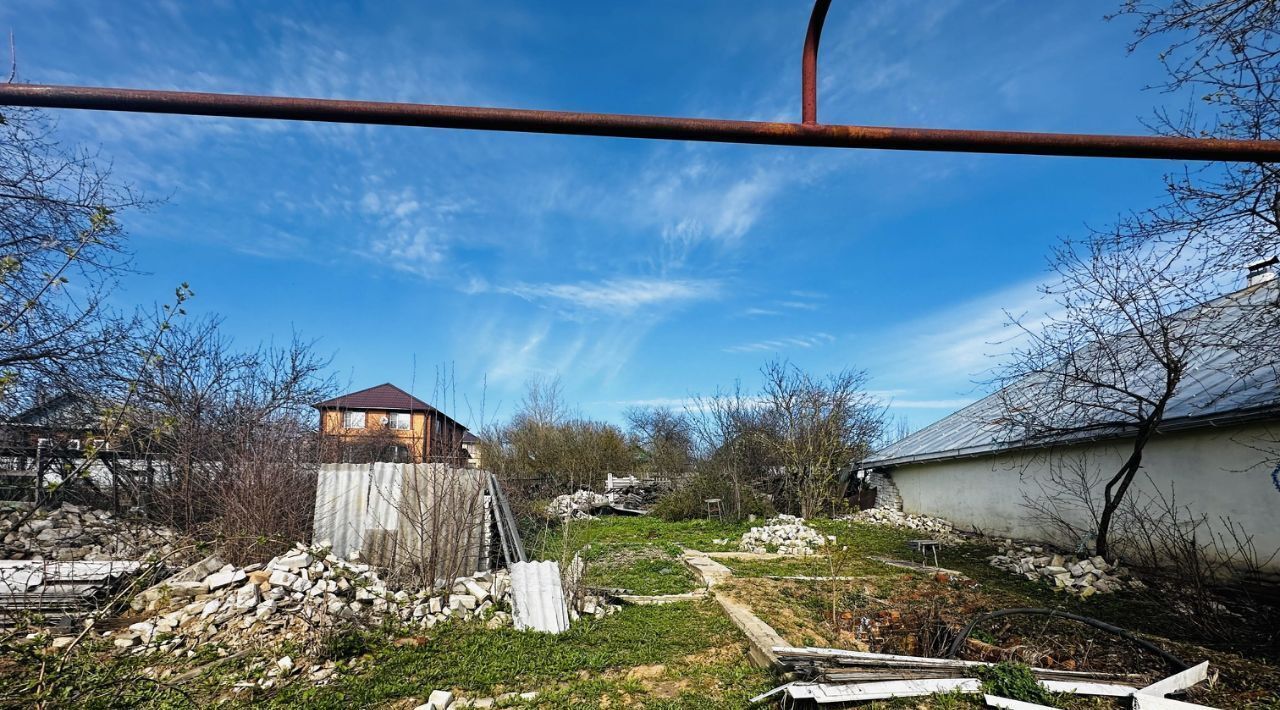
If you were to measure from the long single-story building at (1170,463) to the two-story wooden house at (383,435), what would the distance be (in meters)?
9.23

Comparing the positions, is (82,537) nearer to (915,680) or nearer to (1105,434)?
(915,680)

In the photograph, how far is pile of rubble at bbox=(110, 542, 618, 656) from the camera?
5.49 m

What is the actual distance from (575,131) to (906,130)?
1.16 m

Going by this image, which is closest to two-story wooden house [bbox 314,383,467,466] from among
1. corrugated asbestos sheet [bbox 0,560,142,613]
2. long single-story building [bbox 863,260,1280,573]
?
corrugated asbestos sheet [bbox 0,560,142,613]

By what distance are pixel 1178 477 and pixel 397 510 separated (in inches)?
442

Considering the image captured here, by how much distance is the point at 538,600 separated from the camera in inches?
239

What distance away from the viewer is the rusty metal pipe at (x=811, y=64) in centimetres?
209

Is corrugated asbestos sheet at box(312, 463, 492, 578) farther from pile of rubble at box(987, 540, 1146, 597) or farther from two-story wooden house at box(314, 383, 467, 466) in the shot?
pile of rubble at box(987, 540, 1146, 597)

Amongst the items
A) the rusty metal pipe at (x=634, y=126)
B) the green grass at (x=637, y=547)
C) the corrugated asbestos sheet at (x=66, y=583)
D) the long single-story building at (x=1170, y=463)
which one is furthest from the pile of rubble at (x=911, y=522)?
the corrugated asbestos sheet at (x=66, y=583)

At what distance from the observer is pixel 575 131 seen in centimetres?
191

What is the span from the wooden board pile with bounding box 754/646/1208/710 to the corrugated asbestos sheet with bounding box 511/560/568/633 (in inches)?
96.6

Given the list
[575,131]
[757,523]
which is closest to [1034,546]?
[757,523]

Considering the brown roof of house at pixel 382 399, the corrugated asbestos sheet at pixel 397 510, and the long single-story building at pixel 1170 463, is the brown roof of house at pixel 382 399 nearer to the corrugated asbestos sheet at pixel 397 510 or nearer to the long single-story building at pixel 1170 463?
the corrugated asbestos sheet at pixel 397 510

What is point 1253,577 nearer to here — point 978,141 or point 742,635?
point 742,635
